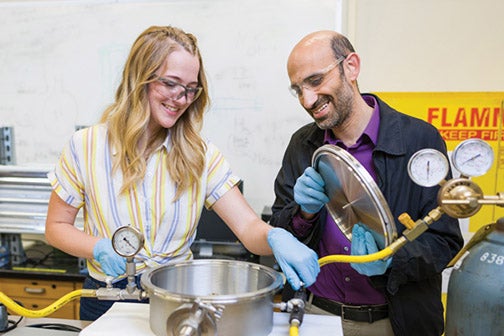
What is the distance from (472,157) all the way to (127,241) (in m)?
0.80

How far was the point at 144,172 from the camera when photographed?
1.37 m

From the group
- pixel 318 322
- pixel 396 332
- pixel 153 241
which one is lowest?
pixel 396 332

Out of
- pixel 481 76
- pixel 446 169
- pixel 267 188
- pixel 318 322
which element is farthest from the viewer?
pixel 267 188

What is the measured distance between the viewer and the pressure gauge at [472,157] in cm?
92

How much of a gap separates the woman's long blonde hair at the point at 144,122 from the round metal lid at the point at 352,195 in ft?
1.41

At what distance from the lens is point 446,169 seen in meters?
0.92

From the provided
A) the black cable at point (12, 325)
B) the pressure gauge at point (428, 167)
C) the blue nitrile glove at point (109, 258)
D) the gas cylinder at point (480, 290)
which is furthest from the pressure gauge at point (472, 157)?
the black cable at point (12, 325)

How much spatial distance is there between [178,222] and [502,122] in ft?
6.27

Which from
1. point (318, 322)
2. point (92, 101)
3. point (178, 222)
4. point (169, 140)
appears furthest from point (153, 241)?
point (92, 101)

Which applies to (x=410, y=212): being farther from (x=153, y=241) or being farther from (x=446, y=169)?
(x=153, y=241)

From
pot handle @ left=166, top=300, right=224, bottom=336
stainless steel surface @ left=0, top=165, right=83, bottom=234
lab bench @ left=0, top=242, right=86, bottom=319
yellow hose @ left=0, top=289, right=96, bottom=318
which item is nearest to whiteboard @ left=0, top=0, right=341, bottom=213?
stainless steel surface @ left=0, top=165, right=83, bottom=234

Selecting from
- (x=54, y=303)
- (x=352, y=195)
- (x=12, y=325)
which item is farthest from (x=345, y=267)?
(x=12, y=325)

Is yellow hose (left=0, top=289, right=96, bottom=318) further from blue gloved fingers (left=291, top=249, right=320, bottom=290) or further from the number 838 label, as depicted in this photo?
the number 838 label

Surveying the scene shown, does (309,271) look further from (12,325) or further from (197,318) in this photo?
(12,325)
